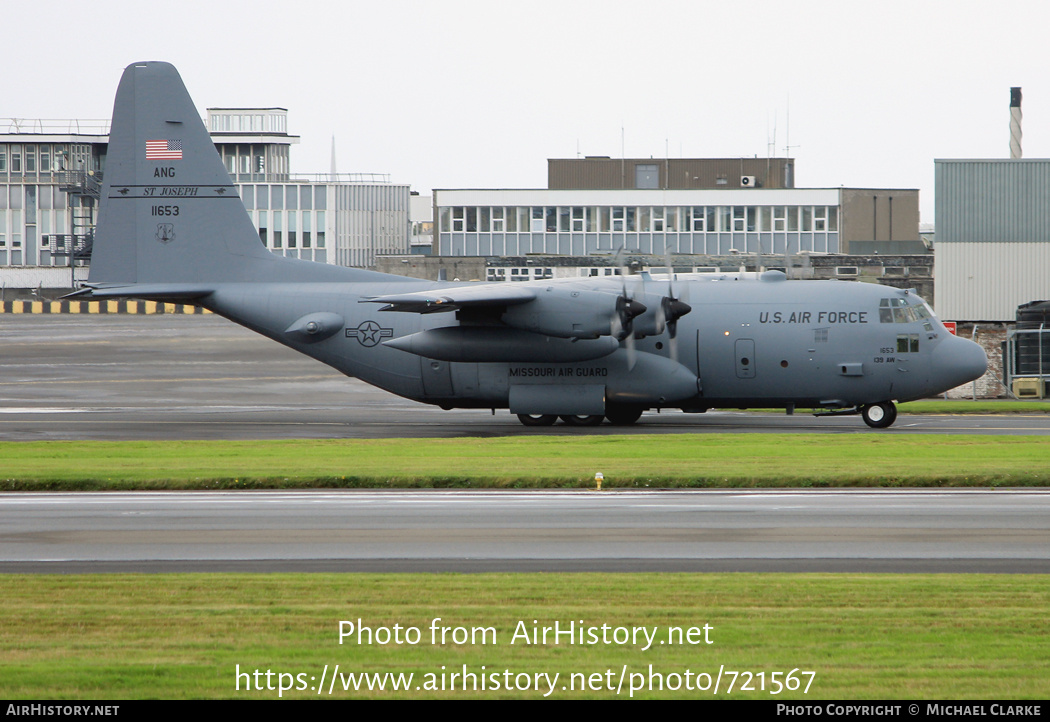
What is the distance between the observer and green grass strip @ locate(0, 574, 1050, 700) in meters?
8.39

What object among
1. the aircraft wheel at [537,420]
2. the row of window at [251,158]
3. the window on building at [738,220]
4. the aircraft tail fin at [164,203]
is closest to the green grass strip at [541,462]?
the aircraft wheel at [537,420]

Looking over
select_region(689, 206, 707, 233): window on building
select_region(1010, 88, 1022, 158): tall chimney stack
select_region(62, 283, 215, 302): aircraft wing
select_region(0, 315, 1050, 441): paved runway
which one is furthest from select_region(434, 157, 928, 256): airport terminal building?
select_region(62, 283, 215, 302): aircraft wing

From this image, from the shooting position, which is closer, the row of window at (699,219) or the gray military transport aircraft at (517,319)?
the gray military transport aircraft at (517,319)

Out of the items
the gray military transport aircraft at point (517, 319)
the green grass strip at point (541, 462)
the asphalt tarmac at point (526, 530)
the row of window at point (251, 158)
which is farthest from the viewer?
the row of window at point (251, 158)

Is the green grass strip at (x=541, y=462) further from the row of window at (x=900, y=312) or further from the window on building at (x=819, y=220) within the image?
the window on building at (x=819, y=220)

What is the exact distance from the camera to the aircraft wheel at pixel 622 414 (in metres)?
30.7

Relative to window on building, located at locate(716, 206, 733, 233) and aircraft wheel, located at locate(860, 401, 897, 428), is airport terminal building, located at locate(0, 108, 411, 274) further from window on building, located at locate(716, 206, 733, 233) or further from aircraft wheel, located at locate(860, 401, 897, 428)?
aircraft wheel, located at locate(860, 401, 897, 428)

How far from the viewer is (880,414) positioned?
29.5 m

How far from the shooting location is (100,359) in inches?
2088

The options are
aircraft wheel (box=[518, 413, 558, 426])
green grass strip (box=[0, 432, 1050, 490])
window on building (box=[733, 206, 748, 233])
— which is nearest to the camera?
green grass strip (box=[0, 432, 1050, 490])

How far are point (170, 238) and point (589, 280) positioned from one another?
1241 centimetres

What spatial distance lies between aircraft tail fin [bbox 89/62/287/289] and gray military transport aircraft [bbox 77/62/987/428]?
42 mm

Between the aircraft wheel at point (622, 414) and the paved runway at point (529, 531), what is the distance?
37.2ft

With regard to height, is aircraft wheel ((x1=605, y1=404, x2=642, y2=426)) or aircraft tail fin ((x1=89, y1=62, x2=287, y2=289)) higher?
aircraft tail fin ((x1=89, y1=62, x2=287, y2=289))
